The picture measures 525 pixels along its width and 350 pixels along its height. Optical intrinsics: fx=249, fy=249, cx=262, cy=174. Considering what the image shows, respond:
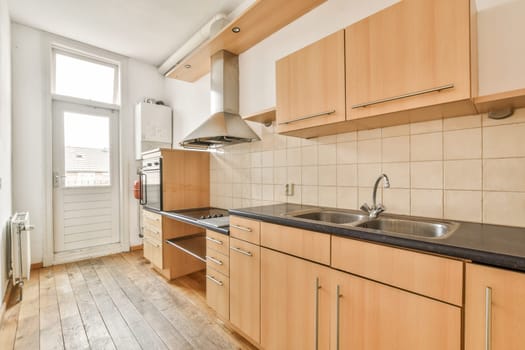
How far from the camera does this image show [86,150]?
3.61 metres

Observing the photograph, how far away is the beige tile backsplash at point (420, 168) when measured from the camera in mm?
1263

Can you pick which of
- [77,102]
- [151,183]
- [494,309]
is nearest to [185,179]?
[151,183]

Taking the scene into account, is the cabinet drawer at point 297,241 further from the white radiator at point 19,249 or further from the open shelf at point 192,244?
the white radiator at point 19,249

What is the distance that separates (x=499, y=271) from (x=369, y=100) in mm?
953

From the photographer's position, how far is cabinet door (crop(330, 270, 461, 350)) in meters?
0.93

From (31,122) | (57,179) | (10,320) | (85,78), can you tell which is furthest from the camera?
(85,78)

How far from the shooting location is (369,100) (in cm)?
140

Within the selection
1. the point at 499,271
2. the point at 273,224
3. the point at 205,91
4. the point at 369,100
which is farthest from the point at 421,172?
the point at 205,91

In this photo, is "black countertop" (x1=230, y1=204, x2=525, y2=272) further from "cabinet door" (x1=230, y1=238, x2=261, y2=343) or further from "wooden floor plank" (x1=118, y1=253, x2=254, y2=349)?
"wooden floor plank" (x1=118, y1=253, x2=254, y2=349)

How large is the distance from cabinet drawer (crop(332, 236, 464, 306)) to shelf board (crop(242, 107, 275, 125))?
122 cm

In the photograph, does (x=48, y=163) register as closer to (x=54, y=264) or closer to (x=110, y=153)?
(x=110, y=153)

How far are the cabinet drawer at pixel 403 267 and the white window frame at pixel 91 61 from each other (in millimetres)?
3961

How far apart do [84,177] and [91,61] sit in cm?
173

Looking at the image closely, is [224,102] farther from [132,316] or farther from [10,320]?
[10,320]
